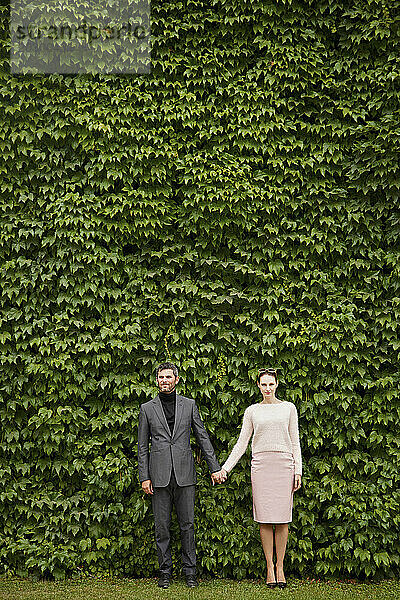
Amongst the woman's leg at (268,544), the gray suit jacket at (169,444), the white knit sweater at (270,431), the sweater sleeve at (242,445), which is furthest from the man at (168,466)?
the woman's leg at (268,544)

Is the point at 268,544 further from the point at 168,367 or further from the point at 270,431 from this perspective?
the point at 168,367

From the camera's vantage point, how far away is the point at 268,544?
17.0ft

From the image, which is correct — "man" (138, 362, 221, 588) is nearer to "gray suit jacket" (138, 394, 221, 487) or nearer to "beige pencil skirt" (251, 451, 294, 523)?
"gray suit jacket" (138, 394, 221, 487)

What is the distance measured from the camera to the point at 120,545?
552 cm

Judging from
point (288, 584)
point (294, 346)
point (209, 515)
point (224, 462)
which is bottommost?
point (288, 584)

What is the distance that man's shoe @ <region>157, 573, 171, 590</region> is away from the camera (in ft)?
17.0

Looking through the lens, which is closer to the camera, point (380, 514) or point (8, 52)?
point (380, 514)

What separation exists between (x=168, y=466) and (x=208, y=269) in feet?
5.50

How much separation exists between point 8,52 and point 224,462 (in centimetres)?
396

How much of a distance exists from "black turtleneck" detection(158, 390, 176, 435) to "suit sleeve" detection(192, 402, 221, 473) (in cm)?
17

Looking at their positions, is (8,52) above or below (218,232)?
above

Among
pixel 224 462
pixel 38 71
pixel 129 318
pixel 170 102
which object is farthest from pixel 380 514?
pixel 38 71

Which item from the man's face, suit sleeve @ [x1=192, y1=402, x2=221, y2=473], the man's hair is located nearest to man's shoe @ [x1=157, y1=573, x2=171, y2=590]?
suit sleeve @ [x1=192, y1=402, x2=221, y2=473]

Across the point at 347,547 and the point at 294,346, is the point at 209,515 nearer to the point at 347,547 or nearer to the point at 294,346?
the point at 347,547
